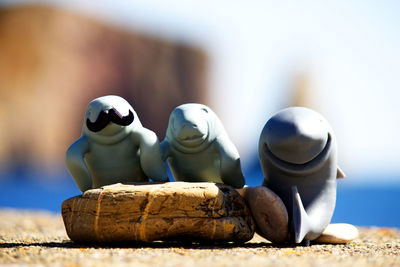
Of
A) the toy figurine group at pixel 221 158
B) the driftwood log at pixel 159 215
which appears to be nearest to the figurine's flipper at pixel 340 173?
the toy figurine group at pixel 221 158

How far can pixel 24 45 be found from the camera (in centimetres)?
3183

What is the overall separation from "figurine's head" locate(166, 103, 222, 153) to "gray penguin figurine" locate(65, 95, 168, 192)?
29 centimetres

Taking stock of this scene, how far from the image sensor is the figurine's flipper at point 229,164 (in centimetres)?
621

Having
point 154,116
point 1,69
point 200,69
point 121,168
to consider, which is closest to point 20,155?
point 1,69

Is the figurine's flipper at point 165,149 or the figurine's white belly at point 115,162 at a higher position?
the figurine's flipper at point 165,149

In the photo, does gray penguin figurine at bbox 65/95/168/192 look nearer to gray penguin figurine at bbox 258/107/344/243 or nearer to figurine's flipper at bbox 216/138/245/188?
figurine's flipper at bbox 216/138/245/188

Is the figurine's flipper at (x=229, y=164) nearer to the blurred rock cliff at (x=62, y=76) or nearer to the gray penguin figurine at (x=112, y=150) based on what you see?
the gray penguin figurine at (x=112, y=150)

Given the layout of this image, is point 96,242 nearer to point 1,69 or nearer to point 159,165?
point 159,165

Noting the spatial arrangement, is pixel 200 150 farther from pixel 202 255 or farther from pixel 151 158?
pixel 202 255

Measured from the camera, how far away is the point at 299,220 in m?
5.60

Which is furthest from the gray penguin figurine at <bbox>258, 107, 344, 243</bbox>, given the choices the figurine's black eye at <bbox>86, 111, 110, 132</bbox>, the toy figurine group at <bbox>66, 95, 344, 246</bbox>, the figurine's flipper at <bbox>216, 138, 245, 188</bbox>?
the figurine's black eye at <bbox>86, 111, 110, 132</bbox>

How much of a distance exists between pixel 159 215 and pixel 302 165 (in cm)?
185

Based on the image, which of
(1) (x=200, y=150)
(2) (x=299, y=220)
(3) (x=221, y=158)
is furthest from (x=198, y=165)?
(2) (x=299, y=220)

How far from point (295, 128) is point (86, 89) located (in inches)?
1131
